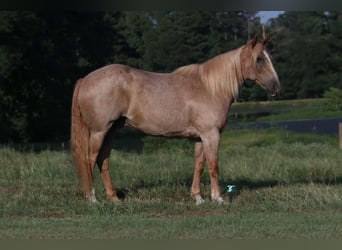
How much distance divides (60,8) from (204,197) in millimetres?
5845

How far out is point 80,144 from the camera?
945 centimetres

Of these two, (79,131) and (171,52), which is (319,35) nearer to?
(171,52)

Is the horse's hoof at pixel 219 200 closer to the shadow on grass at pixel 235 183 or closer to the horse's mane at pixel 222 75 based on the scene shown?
the shadow on grass at pixel 235 183

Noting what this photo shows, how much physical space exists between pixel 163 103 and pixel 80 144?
51.0 inches

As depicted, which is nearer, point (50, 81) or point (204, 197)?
point (204, 197)

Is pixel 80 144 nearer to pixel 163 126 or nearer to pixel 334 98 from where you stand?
pixel 163 126

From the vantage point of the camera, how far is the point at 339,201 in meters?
8.91

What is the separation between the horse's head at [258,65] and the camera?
949 centimetres

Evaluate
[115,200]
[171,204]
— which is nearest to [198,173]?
[171,204]

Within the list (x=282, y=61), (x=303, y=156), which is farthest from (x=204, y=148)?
(x=282, y=61)

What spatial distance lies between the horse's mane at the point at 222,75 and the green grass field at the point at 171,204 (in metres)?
1.53

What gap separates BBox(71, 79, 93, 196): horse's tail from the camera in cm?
932

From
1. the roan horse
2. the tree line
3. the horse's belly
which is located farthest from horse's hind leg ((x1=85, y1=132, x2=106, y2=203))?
the tree line

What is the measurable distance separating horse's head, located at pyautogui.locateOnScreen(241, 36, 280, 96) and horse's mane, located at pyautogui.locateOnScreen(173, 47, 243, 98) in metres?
0.10
